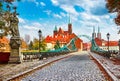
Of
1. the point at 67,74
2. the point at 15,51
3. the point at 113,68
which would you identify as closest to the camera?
the point at 67,74

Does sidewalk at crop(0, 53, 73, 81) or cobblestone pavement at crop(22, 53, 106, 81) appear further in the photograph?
sidewalk at crop(0, 53, 73, 81)

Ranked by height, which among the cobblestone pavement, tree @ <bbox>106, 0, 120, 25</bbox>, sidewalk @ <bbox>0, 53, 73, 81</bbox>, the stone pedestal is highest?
tree @ <bbox>106, 0, 120, 25</bbox>

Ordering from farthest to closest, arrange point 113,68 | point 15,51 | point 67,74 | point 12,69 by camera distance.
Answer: point 15,51, point 113,68, point 12,69, point 67,74

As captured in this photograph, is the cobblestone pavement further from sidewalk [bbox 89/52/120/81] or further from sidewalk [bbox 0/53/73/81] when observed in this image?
sidewalk [bbox 0/53/73/81]

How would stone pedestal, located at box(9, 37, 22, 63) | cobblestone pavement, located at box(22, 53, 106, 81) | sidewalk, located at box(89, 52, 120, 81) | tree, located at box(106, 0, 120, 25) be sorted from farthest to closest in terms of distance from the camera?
tree, located at box(106, 0, 120, 25), stone pedestal, located at box(9, 37, 22, 63), sidewalk, located at box(89, 52, 120, 81), cobblestone pavement, located at box(22, 53, 106, 81)

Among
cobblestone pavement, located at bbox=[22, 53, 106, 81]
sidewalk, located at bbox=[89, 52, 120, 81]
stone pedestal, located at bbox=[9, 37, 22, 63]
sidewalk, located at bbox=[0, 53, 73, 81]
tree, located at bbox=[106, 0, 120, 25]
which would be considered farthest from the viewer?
tree, located at bbox=[106, 0, 120, 25]

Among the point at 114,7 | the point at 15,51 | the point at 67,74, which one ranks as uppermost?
the point at 114,7

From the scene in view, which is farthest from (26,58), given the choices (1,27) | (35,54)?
(1,27)

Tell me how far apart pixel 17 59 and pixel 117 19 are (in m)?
15.9

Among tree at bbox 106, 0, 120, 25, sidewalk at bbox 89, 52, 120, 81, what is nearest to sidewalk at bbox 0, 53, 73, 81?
sidewalk at bbox 89, 52, 120, 81

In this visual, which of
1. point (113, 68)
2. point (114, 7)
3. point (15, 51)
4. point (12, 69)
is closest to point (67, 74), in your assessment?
point (12, 69)

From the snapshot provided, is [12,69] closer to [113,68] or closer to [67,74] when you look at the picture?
[67,74]

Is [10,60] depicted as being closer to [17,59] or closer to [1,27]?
[17,59]

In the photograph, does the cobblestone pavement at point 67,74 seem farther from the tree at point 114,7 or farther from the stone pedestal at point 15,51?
the tree at point 114,7
